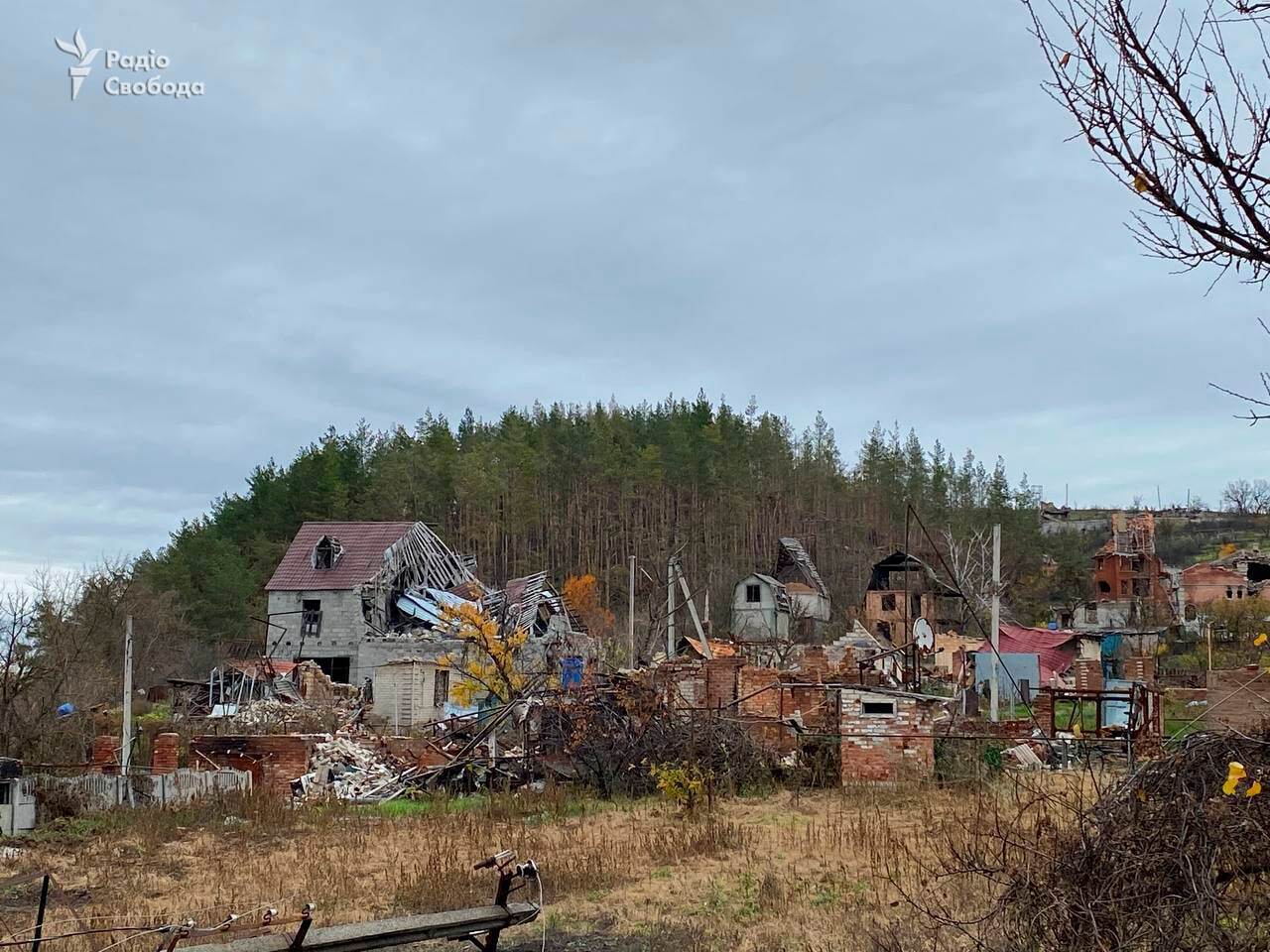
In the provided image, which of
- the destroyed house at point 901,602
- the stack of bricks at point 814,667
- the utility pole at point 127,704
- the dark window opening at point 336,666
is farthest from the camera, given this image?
the destroyed house at point 901,602

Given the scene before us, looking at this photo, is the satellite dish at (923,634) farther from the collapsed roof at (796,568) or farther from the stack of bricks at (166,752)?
→ the collapsed roof at (796,568)

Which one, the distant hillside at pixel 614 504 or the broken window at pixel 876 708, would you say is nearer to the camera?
the broken window at pixel 876 708

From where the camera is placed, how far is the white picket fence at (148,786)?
15.9 meters

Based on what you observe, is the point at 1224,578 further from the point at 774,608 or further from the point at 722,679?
the point at 722,679

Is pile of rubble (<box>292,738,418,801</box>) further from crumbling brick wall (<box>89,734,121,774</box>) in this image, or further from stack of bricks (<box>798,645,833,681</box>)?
stack of bricks (<box>798,645,833,681</box>)

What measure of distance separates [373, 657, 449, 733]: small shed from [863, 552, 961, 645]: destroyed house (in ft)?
65.2

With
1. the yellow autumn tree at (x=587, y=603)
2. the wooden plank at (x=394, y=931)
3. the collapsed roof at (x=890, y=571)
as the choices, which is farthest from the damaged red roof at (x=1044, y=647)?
the wooden plank at (x=394, y=931)

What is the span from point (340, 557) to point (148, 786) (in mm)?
24761

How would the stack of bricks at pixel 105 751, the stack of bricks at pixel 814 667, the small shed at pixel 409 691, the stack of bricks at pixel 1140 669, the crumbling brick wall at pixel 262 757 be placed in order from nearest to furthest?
the stack of bricks at pixel 105 751
the crumbling brick wall at pixel 262 757
the stack of bricks at pixel 814 667
the stack of bricks at pixel 1140 669
the small shed at pixel 409 691

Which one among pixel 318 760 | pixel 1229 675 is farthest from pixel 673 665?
pixel 1229 675

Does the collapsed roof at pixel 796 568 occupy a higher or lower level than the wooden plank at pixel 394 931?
higher

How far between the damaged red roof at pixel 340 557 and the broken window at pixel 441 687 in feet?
26.8

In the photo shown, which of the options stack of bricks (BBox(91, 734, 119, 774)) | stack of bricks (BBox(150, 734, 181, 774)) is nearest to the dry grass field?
stack of bricks (BBox(150, 734, 181, 774))

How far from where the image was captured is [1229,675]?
1329 cm
